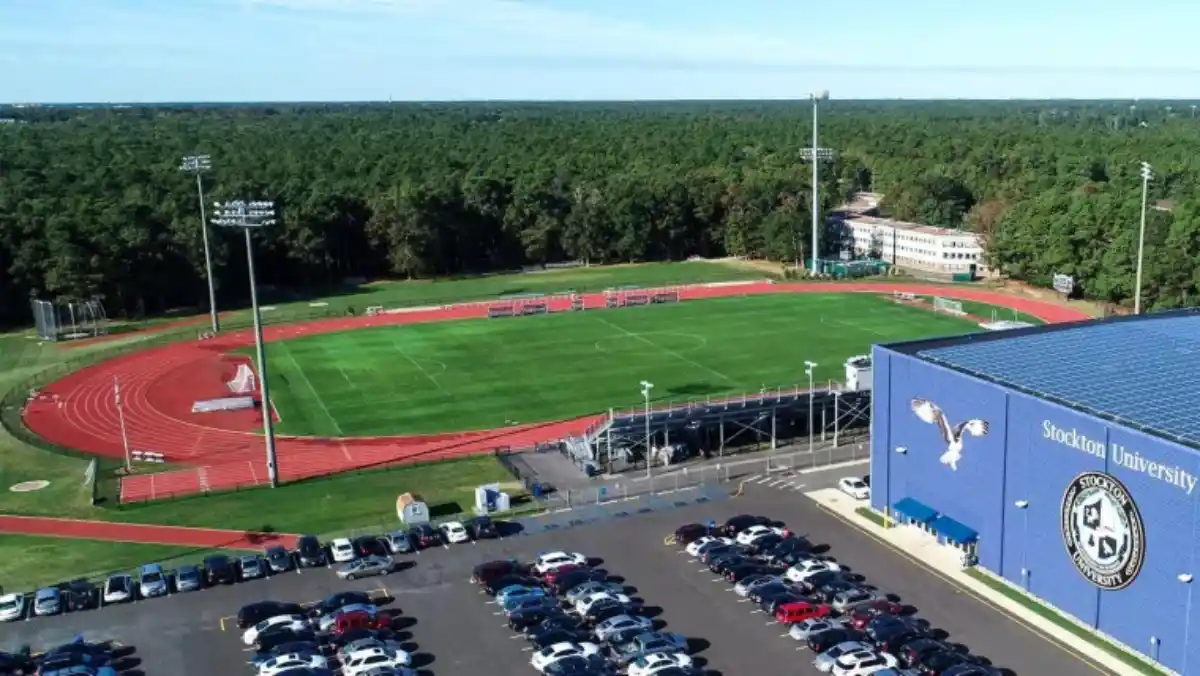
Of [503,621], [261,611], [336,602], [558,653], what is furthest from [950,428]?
[261,611]

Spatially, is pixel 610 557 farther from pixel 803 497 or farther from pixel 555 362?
pixel 555 362

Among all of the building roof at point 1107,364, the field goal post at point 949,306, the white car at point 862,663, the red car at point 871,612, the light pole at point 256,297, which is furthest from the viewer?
the field goal post at point 949,306

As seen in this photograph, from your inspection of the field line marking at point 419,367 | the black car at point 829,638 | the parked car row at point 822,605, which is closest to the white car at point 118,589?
the parked car row at point 822,605

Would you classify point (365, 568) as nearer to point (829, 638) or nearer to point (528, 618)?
point (528, 618)

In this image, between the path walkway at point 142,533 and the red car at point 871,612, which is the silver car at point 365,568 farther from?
the red car at point 871,612

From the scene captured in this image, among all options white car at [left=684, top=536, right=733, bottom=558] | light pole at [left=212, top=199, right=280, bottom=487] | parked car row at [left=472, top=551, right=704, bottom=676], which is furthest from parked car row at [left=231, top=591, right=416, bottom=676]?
light pole at [left=212, top=199, right=280, bottom=487]

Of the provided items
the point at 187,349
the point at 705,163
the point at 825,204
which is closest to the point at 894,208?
the point at 825,204
